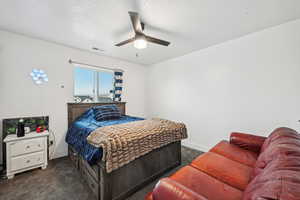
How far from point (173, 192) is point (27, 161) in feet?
8.66

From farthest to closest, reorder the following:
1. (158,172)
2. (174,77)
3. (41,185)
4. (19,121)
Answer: (174,77) < (19,121) < (158,172) < (41,185)

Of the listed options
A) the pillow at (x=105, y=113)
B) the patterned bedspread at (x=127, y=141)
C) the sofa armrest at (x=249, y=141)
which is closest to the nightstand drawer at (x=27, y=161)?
the pillow at (x=105, y=113)

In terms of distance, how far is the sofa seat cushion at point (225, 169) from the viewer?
1206 mm

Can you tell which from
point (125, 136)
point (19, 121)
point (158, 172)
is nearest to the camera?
point (125, 136)

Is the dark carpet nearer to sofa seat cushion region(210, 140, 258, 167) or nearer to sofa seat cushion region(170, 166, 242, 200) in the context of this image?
sofa seat cushion region(170, 166, 242, 200)

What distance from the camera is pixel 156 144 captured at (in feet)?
6.30

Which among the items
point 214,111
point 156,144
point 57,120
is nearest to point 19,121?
point 57,120

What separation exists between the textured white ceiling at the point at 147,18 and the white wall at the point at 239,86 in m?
0.32

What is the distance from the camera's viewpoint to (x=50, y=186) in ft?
6.07

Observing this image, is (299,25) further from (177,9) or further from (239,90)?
(177,9)

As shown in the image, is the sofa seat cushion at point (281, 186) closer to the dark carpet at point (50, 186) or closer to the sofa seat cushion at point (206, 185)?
the sofa seat cushion at point (206, 185)

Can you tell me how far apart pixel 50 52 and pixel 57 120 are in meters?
1.50

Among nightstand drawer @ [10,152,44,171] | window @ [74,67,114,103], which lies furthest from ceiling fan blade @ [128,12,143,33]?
nightstand drawer @ [10,152,44,171]

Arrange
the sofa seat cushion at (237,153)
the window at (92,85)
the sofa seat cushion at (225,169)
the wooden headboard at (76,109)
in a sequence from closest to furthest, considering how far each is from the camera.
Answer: the sofa seat cushion at (225,169), the sofa seat cushion at (237,153), the wooden headboard at (76,109), the window at (92,85)
